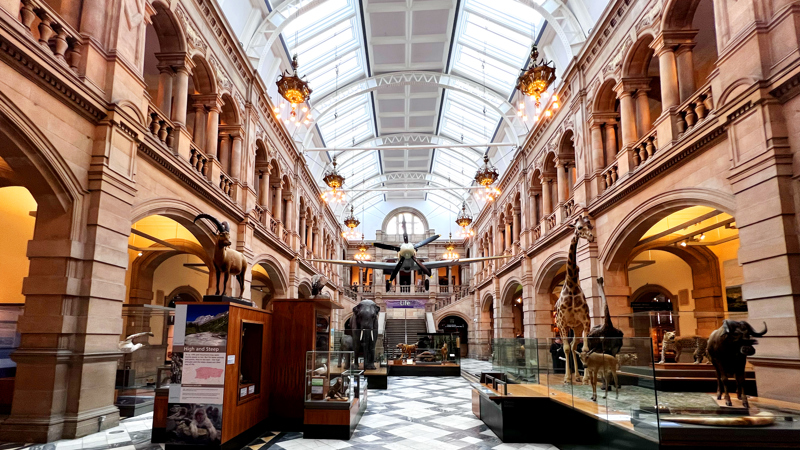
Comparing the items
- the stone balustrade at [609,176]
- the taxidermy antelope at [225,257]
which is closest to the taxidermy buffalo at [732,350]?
the taxidermy antelope at [225,257]

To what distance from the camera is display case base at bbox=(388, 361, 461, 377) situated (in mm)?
17734

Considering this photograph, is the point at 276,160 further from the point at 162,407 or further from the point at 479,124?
the point at 162,407

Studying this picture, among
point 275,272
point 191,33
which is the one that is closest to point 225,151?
point 191,33

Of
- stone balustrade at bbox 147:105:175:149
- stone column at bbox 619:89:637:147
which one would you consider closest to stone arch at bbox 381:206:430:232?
stone column at bbox 619:89:637:147

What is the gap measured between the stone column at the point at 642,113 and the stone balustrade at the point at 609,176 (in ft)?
3.68

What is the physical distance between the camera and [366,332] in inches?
614

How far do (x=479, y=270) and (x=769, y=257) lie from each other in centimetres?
2478

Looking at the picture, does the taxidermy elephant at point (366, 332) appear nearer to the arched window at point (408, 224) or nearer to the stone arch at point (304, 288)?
the stone arch at point (304, 288)

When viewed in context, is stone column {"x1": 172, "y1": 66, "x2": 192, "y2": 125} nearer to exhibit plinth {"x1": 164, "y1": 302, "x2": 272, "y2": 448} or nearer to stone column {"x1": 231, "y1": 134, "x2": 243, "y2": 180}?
stone column {"x1": 231, "y1": 134, "x2": 243, "y2": 180}

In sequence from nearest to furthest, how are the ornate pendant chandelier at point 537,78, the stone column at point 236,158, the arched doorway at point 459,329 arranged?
the ornate pendant chandelier at point 537,78
the stone column at point 236,158
the arched doorway at point 459,329

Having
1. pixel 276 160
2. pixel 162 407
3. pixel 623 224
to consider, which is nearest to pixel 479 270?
pixel 276 160

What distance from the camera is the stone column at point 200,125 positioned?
13.2 metres

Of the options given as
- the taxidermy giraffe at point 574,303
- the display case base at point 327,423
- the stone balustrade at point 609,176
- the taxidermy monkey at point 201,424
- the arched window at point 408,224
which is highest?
the arched window at point 408,224

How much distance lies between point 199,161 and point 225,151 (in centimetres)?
256
